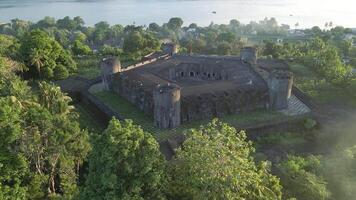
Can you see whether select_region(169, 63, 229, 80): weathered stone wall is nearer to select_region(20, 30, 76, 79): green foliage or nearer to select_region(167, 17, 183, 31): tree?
select_region(20, 30, 76, 79): green foliage

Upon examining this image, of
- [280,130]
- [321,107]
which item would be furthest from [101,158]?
[321,107]

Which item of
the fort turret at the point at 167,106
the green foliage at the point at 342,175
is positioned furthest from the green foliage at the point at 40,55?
the green foliage at the point at 342,175

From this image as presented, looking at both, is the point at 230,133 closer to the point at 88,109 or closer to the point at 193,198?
the point at 193,198

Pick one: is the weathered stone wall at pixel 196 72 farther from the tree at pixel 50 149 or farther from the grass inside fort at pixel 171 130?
Answer: the tree at pixel 50 149

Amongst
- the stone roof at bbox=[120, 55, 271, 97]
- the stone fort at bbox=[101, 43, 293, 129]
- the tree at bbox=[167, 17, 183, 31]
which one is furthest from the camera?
the tree at bbox=[167, 17, 183, 31]

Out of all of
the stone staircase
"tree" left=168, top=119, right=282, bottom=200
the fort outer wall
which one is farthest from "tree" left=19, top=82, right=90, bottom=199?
the stone staircase
